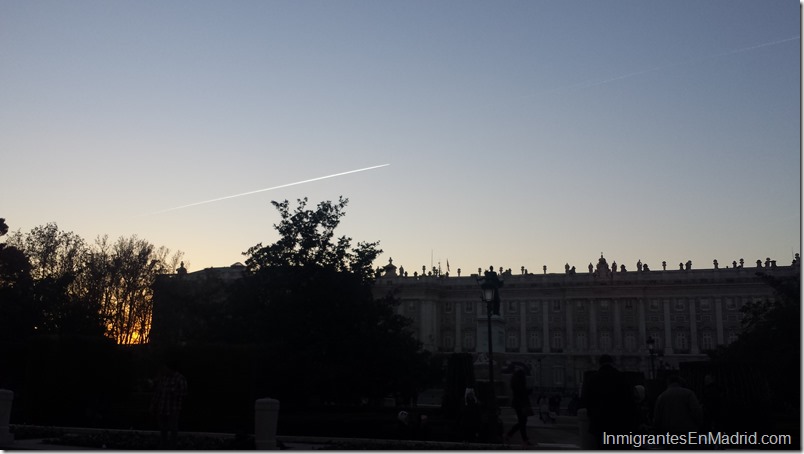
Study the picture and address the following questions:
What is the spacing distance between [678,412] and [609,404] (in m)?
1.07

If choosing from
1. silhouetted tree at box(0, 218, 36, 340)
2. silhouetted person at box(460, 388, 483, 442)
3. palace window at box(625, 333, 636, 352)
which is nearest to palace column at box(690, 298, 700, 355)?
palace window at box(625, 333, 636, 352)

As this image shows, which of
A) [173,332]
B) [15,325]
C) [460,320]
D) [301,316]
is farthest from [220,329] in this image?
[460,320]

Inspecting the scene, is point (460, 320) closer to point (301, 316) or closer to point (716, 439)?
point (301, 316)

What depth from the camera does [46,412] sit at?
89.9ft

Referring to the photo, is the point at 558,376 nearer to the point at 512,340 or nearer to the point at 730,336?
the point at 512,340

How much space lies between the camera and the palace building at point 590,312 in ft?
374

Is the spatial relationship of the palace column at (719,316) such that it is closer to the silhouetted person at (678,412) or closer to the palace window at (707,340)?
the palace window at (707,340)

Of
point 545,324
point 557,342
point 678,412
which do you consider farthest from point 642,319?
point 678,412

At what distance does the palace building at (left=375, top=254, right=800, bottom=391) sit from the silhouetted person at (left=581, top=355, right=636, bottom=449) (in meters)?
98.0

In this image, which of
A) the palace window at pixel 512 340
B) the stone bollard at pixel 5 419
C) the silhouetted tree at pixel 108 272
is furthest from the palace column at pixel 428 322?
the stone bollard at pixel 5 419

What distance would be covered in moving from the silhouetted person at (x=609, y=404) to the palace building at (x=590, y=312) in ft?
322

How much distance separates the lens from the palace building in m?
114

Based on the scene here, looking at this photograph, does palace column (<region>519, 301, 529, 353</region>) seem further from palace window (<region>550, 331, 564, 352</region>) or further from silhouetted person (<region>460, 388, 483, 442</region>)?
silhouetted person (<region>460, 388, 483, 442</region>)

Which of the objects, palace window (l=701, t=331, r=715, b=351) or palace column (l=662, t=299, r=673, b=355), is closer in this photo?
palace window (l=701, t=331, r=715, b=351)
